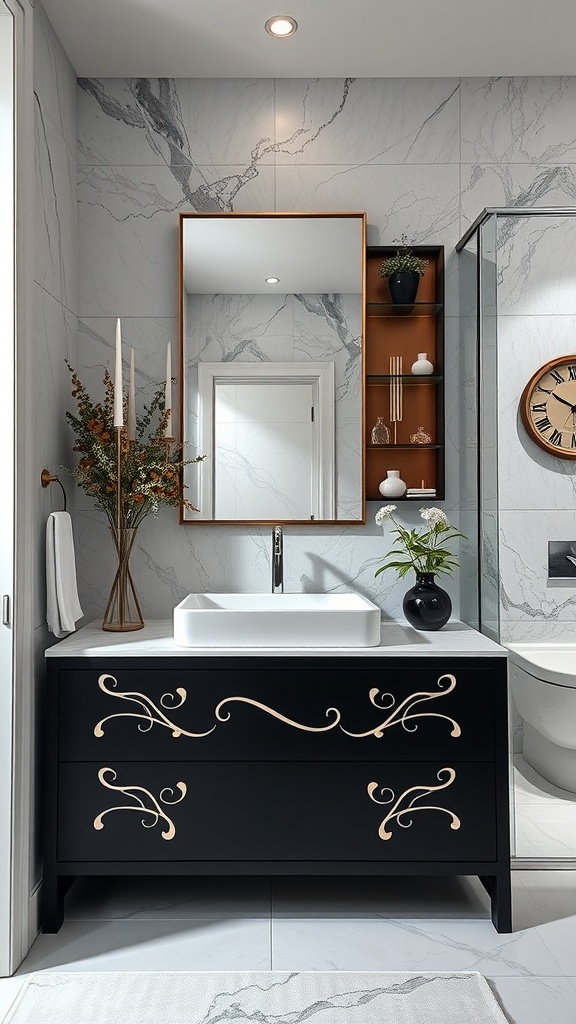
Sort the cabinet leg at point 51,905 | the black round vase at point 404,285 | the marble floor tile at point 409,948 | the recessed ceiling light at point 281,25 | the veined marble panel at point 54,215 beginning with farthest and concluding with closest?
the black round vase at point 404,285
the recessed ceiling light at point 281,25
the veined marble panel at point 54,215
the cabinet leg at point 51,905
the marble floor tile at point 409,948

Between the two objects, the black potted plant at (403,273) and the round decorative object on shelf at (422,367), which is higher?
the black potted plant at (403,273)

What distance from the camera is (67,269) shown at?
2734 mm

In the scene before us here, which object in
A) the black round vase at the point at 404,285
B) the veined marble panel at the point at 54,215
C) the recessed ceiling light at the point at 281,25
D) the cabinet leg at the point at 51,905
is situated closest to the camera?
the cabinet leg at the point at 51,905

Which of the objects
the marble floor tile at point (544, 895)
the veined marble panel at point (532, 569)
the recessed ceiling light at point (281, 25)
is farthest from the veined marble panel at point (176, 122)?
the marble floor tile at point (544, 895)

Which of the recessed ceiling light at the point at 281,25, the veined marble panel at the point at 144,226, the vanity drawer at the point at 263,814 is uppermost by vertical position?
the recessed ceiling light at the point at 281,25

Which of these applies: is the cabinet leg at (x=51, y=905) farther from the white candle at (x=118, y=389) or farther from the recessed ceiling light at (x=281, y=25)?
the recessed ceiling light at (x=281, y=25)

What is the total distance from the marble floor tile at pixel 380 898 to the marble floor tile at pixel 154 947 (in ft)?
0.51

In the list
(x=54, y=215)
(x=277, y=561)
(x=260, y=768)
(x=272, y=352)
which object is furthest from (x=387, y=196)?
(x=260, y=768)

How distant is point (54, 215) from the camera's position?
2584mm

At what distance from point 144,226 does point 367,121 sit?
893 millimetres

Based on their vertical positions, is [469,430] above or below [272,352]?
below

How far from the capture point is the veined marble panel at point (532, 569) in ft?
8.29

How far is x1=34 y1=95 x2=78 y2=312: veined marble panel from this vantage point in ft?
7.93

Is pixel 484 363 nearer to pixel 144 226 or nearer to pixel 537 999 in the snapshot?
pixel 144 226
